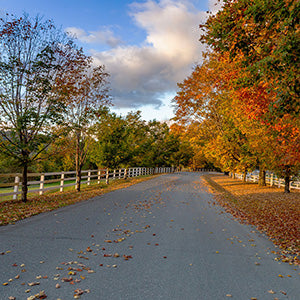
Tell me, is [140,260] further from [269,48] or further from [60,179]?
[60,179]

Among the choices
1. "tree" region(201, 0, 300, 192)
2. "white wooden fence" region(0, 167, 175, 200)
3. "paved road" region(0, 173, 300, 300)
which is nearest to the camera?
"paved road" region(0, 173, 300, 300)

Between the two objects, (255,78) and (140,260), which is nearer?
(140,260)

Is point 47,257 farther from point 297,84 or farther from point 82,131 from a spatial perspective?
point 82,131

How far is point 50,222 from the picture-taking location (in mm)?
7309

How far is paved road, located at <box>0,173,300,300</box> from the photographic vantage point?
3594 mm

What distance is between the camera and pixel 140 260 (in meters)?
4.72

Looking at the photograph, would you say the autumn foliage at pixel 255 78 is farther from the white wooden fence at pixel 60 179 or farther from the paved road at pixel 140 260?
the white wooden fence at pixel 60 179

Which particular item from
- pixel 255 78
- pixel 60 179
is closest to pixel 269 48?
pixel 255 78

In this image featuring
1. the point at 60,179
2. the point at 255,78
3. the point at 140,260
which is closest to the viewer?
the point at 140,260

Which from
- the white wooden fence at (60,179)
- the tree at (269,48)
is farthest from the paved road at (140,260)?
the white wooden fence at (60,179)

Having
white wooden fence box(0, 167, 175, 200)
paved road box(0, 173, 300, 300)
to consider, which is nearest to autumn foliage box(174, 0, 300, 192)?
paved road box(0, 173, 300, 300)

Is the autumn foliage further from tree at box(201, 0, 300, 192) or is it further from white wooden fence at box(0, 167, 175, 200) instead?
white wooden fence at box(0, 167, 175, 200)

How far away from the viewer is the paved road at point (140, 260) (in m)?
3.59

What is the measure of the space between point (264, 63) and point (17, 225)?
730 cm
